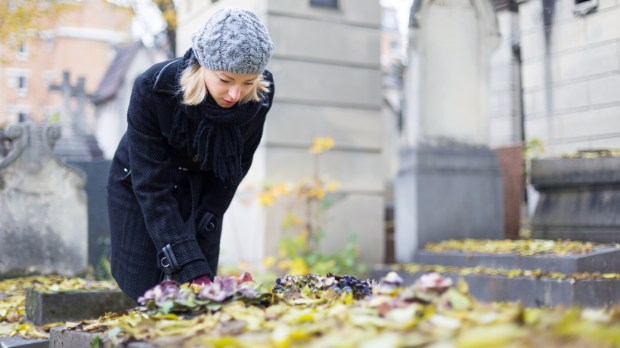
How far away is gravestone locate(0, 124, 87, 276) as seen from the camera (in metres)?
6.02

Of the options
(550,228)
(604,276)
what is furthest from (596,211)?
(604,276)

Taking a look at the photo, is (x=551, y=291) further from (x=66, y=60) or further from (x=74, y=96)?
(x=66, y=60)

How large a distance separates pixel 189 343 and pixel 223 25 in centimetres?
134

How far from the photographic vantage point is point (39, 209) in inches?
243

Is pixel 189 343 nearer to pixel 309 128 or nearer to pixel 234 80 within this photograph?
pixel 234 80

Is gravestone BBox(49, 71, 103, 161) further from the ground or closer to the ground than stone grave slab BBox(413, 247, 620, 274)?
further from the ground

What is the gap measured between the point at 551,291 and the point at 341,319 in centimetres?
331

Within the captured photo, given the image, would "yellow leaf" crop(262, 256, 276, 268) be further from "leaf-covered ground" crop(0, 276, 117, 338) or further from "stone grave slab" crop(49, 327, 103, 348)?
"stone grave slab" crop(49, 327, 103, 348)

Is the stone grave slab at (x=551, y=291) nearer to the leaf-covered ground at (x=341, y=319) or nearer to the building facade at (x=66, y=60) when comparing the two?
the leaf-covered ground at (x=341, y=319)

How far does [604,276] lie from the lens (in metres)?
5.00

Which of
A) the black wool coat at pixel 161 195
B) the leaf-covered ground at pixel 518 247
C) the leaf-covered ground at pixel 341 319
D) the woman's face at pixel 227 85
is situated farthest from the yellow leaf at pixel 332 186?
the leaf-covered ground at pixel 341 319

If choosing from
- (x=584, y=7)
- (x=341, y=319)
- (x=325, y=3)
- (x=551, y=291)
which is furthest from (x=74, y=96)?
(x=341, y=319)

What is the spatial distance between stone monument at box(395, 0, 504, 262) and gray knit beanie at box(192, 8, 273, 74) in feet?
14.7

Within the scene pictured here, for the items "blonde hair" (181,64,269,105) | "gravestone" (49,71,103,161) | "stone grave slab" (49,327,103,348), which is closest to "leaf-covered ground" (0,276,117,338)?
"stone grave slab" (49,327,103,348)
